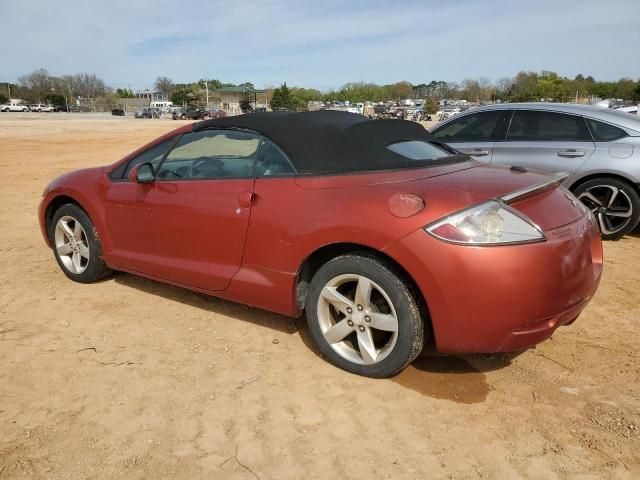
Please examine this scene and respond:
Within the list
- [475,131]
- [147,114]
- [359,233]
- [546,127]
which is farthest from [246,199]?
[147,114]

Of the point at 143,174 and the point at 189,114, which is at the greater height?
the point at 189,114

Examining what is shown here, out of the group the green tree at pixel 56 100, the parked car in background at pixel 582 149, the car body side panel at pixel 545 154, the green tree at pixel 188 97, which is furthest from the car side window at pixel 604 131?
the green tree at pixel 56 100

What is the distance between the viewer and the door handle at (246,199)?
11.1ft

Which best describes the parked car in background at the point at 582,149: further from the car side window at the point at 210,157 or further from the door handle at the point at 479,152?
the car side window at the point at 210,157

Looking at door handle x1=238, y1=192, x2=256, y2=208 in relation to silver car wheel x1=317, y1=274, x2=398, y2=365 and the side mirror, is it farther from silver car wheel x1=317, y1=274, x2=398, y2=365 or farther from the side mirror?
the side mirror

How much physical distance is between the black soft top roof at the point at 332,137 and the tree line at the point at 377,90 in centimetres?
6837

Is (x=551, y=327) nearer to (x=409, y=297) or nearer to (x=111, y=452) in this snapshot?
(x=409, y=297)

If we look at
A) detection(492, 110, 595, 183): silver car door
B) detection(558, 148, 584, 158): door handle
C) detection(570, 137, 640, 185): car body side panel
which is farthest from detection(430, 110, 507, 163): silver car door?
detection(570, 137, 640, 185): car body side panel

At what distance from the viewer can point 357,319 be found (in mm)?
3039

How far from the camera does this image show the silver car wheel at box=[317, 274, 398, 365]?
Answer: 294 cm

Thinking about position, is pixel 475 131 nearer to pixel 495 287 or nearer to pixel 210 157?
pixel 210 157

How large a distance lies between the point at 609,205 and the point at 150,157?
496 cm

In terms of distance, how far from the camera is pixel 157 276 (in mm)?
4051

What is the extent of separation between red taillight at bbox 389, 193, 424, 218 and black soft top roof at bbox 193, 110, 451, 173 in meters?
0.35
